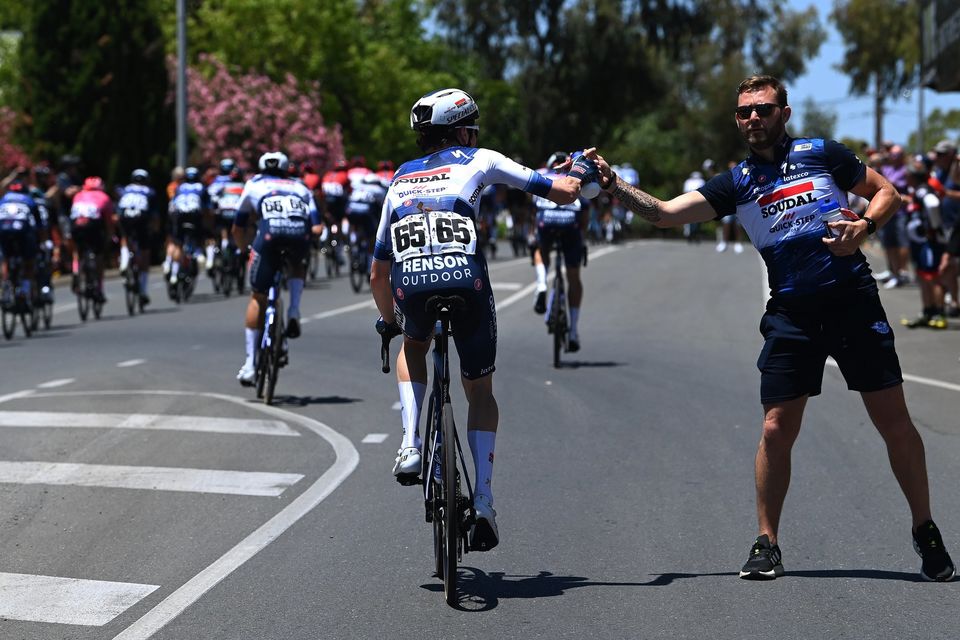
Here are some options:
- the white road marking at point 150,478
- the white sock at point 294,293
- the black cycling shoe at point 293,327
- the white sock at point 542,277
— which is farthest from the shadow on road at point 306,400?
the white sock at point 542,277

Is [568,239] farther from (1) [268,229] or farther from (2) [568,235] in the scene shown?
(1) [268,229]

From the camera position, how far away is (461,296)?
6391mm

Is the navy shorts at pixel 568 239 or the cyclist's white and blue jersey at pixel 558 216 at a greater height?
the cyclist's white and blue jersey at pixel 558 216

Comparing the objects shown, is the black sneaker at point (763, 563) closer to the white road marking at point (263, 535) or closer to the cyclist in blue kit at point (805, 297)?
the cyclist in blue kit at point (805, 297)

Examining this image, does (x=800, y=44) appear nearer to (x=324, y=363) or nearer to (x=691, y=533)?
(x=324, y=363)

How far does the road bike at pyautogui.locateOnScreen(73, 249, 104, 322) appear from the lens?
70.1 ft

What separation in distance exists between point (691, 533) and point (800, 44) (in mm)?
73852

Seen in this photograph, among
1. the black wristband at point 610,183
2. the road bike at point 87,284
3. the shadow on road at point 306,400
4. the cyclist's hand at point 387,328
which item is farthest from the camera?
the road bike at point 87,284

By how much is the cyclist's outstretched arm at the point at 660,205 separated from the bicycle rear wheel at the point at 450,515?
1248 mm

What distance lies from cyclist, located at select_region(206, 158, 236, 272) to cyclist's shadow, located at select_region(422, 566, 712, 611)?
18.8 meters

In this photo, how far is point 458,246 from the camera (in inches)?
251

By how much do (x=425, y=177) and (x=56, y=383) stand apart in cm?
816

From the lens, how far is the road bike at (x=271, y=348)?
12.4 m

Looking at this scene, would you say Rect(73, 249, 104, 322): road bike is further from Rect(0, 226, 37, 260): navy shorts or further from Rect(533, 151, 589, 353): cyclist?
Rect(533, 151, 589, 353): cyclist
